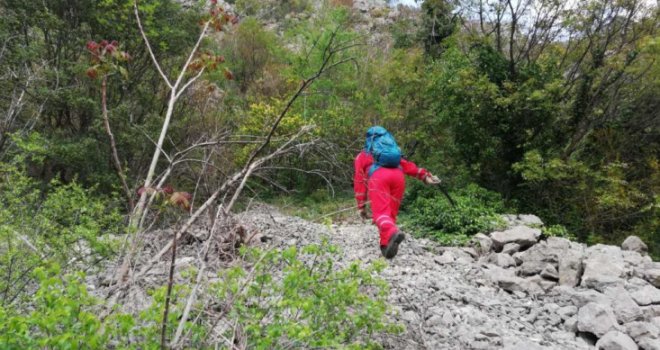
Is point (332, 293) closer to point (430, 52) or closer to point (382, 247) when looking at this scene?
point (382, 247)

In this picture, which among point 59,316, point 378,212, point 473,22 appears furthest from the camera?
point 473,22

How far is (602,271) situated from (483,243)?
154 cm

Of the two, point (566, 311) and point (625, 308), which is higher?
point (625, 308)

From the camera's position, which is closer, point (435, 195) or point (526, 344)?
point (526, 344)

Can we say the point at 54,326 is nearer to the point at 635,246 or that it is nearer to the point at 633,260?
the point at 633,260

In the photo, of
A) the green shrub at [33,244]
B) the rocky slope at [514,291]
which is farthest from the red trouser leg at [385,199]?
the green shrub at [33,244]

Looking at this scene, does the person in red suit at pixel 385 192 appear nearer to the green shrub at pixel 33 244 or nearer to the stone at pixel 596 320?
the stone at pixel 596 320

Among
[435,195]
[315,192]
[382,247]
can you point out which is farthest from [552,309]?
[315,192]

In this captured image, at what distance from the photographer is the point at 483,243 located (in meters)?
6.10

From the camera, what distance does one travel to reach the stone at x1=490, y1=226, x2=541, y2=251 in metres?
5.88

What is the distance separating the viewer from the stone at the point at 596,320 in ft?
11.7

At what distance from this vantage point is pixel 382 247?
16.8 ft

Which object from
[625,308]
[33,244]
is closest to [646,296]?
[625,308]

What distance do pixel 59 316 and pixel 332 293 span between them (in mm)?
1355
